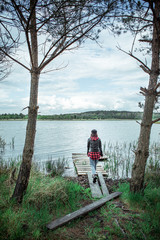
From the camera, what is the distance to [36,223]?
341 centimetres

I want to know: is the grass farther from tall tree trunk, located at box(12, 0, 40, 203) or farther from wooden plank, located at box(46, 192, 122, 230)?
tall tree trunk, located at box(12, 0, 40, 203)

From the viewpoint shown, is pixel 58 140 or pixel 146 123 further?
pixel 58 140

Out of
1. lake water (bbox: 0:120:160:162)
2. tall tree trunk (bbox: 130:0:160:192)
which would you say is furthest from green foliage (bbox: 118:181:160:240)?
lake water (bbox: 0:120:160:162)

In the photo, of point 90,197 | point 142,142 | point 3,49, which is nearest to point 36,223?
point 90,197

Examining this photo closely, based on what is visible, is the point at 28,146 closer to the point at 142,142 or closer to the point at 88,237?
the point at 88,237

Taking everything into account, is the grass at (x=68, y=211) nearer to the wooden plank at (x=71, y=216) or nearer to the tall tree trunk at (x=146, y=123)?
the wooden plank at (x=71, y=216)

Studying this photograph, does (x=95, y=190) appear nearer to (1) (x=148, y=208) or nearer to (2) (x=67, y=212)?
(2) (x=67, y=212)

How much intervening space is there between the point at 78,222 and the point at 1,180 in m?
2.61

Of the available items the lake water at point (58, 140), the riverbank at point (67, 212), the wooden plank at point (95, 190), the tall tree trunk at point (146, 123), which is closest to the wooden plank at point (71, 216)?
the riverbank at point (67, 212)

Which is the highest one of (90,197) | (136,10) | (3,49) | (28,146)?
(136,10)

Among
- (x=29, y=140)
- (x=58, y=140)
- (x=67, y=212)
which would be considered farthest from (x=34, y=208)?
(x=58, y=140)

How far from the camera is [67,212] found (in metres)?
4.20

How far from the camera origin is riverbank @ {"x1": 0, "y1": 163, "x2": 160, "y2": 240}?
128 inches

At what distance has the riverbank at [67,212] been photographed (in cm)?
325
